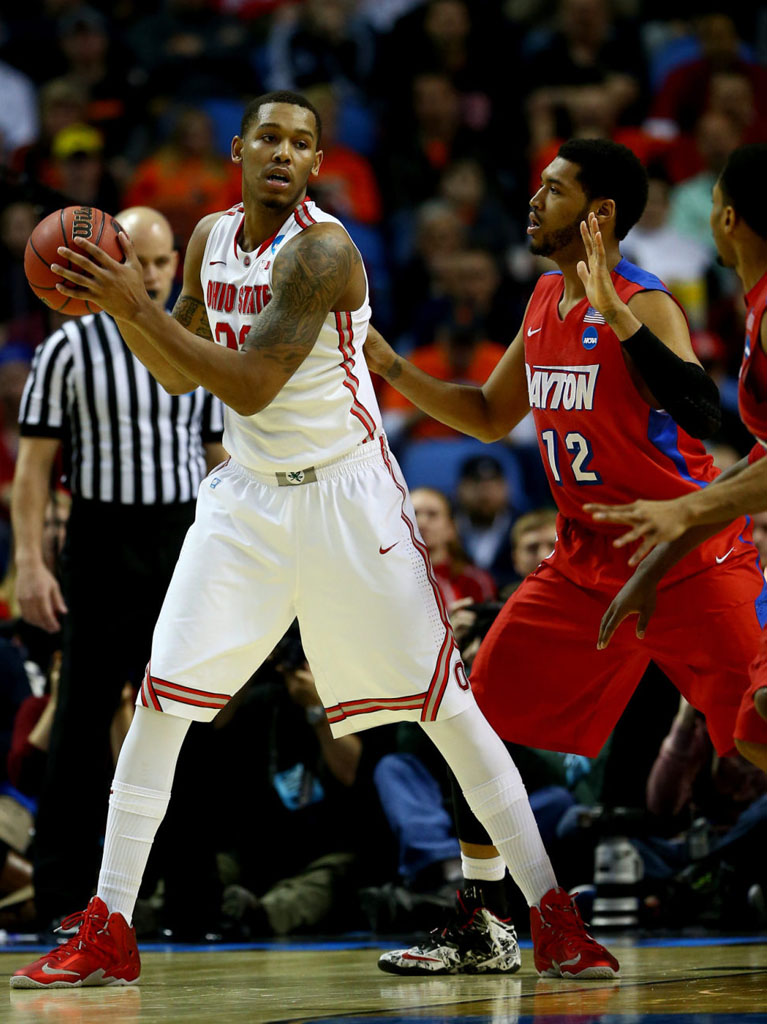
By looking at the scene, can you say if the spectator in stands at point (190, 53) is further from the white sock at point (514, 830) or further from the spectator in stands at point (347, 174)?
the white sock at point (514, 830)

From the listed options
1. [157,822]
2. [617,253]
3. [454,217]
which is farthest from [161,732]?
[454,217]

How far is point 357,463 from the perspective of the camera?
4.11 meters

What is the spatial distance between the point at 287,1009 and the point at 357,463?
141cm

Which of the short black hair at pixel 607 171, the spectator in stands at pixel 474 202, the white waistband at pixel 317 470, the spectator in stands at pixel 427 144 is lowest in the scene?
the white waistband at pixel 317 470

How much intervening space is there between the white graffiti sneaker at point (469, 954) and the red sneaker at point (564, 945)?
0.49 ft

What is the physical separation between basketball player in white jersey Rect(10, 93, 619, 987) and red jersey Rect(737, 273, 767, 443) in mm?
966

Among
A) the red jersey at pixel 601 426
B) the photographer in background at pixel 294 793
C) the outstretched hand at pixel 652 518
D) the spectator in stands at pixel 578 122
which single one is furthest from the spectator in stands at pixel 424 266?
the outstretched hand at pixel 652 518

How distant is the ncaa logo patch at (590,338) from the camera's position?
4160 mm

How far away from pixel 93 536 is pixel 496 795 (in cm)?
204

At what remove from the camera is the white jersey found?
4039 millimetres

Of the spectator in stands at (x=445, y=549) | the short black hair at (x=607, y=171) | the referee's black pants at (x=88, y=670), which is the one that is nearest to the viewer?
the short black hair at (x=607, y=171)

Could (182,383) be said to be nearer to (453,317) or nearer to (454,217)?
(453,317)

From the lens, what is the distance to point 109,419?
5523 mm

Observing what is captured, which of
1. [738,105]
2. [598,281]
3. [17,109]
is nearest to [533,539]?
[598,281]
